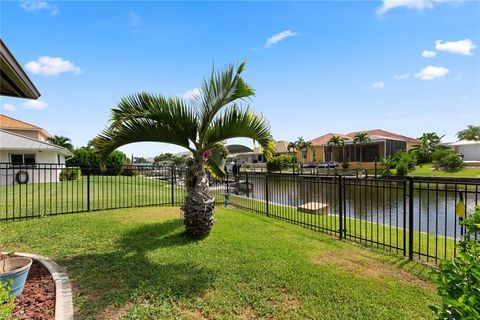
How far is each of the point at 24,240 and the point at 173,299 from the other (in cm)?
415

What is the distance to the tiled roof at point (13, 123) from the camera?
2480 cm

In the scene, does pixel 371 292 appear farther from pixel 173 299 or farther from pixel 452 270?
pixel 173 299

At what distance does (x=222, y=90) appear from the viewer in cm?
525

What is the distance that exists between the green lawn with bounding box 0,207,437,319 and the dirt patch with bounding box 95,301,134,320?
0.01 m

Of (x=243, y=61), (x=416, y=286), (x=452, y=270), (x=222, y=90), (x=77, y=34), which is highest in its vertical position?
(x=77, y=34)

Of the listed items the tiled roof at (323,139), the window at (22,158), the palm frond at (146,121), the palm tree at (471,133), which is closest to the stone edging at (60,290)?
the palm frond at (146,121)

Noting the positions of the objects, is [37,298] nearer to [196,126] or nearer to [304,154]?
[196,126]

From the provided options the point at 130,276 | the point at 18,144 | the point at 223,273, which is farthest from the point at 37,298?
the point at 18,144

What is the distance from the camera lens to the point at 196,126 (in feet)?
18.1

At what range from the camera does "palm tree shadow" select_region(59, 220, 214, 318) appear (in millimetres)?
3486

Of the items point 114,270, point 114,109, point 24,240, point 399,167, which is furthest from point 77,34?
point 399,167

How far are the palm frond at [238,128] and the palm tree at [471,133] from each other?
52138 millimetres

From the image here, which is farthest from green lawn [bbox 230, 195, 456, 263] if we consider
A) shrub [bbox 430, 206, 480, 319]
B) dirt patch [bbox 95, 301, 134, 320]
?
dirt patch [bbox 95, 301, 134, 320]

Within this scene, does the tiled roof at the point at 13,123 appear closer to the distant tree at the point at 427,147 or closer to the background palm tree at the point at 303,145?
the background palm tree at the point at 303,145
